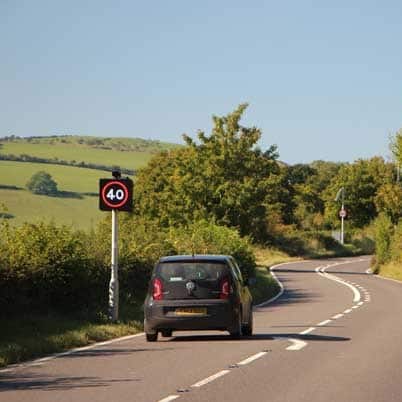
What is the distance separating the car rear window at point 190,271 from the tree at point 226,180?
169ft

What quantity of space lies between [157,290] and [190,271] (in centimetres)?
67

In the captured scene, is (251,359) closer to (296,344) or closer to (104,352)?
(104,352)

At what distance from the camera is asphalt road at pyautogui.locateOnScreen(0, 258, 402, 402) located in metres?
11.7

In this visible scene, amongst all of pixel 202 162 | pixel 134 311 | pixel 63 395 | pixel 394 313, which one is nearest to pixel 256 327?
pixel 134 311

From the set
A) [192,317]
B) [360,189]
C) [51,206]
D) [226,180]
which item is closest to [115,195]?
[192,317]

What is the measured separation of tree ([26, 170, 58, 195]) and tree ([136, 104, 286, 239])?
20.6m

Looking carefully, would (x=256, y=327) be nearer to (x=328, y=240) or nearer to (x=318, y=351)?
(x=318, y=351)

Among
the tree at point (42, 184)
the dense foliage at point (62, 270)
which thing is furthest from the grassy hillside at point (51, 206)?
the dense foliage at point (62, 270)

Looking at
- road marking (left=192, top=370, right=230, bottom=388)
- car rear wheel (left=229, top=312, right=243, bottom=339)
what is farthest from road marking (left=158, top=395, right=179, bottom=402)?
car rear wheel (left=229, top=312, right=243, bottom=339)

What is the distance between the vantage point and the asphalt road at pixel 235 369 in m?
11.7

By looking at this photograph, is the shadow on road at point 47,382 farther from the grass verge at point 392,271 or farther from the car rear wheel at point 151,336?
the grass verge at point 392,271

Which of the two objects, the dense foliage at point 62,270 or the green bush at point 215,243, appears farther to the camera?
the green bush at point 215,243

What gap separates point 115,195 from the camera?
74.1 feet

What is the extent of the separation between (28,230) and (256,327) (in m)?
5.45
